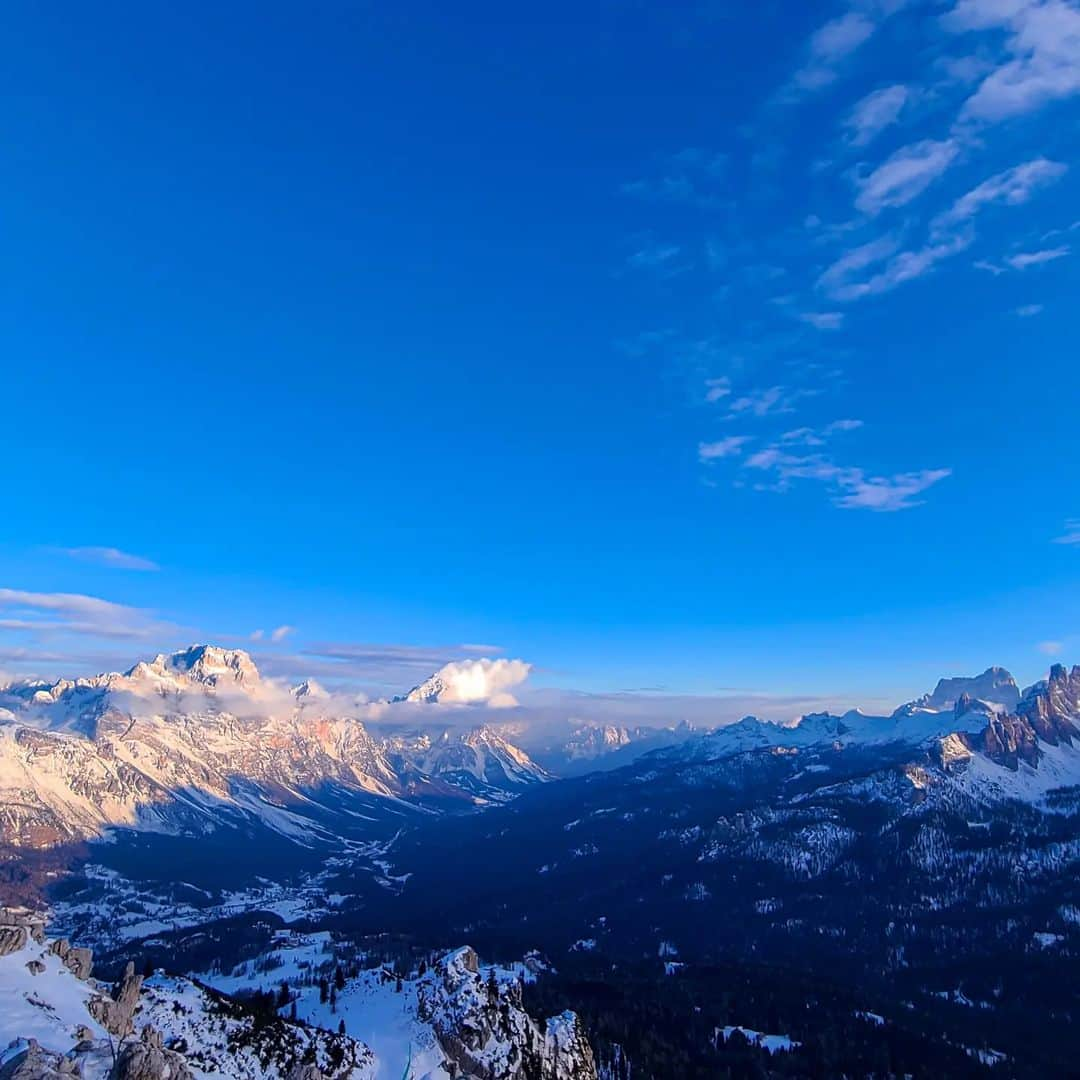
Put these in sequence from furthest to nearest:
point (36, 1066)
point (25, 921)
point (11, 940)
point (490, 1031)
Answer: point (490, 1031)
point (25, 921)
point (11, 940)
point (36, 1066)

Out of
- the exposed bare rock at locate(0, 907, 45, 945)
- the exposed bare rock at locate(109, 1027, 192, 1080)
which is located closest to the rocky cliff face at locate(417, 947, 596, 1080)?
the exposed bare rock at locate(109, 1027, 192, 1080)

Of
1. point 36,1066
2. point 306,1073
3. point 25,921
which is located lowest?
point 306,1073

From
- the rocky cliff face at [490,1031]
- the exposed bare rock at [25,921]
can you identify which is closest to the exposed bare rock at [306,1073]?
the rocky cliff face at [490,1031]

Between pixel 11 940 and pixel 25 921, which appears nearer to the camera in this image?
pixel 11 940

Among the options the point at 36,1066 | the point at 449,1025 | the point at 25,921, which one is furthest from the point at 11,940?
the point at 449,1025

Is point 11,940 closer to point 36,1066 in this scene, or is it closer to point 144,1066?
point 144,1066

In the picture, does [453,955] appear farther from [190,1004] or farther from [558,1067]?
[190,1004]

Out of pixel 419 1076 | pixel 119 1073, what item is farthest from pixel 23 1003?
pixel 419 1076

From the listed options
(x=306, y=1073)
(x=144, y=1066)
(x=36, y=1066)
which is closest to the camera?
(x=36, y=1066)

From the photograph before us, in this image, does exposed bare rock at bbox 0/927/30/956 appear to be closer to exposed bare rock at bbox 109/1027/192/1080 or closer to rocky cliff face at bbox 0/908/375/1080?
rocky cliff face at bbox 0/908/375/1080
